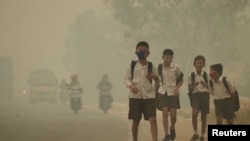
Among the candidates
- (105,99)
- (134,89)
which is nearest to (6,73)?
(105,99)

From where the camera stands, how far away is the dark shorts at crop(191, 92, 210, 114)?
1449 centimetres

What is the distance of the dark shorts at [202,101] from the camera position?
14.5 m

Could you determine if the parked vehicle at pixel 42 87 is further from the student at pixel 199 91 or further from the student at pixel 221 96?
the student at pixel 221 96

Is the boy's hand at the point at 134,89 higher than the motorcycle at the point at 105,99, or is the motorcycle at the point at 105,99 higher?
the boy's hand at the point at 134,89

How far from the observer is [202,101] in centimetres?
1453

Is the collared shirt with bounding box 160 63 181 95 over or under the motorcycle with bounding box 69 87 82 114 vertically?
over

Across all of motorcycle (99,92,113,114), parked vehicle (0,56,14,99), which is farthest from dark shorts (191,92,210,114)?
parked vehicle (0,56,14,99)

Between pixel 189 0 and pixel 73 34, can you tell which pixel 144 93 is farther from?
pixel 73 34

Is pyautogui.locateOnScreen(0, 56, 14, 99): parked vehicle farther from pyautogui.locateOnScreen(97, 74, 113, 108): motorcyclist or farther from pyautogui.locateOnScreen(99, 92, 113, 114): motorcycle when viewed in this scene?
pyautogui.locateOnScreen(97, 74, 113, 108): motorcyclist

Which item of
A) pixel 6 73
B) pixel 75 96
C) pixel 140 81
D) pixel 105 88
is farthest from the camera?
pixel 6 73

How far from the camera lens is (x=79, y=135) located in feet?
56.4

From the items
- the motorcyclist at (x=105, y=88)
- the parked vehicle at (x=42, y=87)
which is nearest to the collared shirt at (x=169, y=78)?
the motorcyclist at (x=105, y=88)

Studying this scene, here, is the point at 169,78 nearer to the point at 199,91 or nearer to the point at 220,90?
the point at 199,91

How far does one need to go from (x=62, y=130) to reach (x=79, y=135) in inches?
90.6
